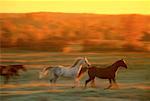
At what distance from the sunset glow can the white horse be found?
28cm

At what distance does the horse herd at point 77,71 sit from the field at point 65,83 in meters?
0.02

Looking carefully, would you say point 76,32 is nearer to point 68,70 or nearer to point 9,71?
point 68,70

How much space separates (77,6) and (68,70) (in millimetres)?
349

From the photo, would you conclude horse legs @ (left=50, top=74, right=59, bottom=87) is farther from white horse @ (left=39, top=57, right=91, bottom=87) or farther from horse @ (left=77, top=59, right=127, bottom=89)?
horse @ (left=77, top=59, right=127, bottom=89)

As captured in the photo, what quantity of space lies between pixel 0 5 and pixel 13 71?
0.36 metres

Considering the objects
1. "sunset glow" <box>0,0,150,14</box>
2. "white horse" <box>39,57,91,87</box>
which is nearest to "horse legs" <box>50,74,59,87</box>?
"white horse" <box>39,57,91,87</box>

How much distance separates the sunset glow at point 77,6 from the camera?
1921 mm

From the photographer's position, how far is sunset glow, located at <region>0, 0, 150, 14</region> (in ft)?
6.30

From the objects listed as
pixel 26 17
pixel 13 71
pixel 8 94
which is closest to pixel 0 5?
pixel 26 17

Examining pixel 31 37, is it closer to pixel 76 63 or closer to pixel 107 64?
pixel 76 63

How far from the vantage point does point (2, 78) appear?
1.89 meters

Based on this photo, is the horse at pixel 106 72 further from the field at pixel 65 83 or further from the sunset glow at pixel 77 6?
the sunset glow at pixel 77 6

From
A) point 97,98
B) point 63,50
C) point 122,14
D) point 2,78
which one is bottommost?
point 97,98

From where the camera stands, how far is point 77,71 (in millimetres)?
1906
